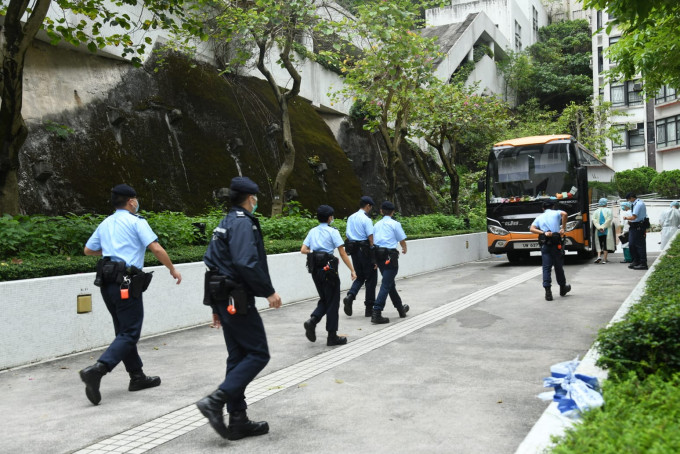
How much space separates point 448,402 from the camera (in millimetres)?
5656

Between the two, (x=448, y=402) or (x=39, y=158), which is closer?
(x=448, y=402)

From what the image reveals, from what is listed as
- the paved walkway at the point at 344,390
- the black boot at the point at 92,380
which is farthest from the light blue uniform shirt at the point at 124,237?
the paved walkway at the point at 344,390

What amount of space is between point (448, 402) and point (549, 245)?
7360 millimetres

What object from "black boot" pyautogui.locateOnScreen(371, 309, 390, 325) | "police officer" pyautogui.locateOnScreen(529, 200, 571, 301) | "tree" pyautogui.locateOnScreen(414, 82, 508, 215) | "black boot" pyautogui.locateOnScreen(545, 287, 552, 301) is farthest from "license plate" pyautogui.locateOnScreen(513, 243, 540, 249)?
"black boot" pyautogui.locateOnScreen(371, 309, 390, 325)

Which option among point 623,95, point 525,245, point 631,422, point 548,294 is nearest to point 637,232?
point 525,245

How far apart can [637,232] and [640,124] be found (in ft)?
132

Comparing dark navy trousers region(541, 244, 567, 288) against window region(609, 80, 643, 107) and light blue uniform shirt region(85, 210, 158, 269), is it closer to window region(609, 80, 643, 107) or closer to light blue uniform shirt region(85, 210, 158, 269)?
light blue uniform shirt region(85, 210, 158, 269)

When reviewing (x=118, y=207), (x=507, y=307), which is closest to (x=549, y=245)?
(x=507, y=307)

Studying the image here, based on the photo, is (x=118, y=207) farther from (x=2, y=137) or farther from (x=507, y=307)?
(x=507, y=307)

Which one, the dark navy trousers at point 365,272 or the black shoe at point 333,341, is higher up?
the dark navy trousers at point 365,272

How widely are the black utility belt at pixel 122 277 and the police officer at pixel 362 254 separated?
4.98m

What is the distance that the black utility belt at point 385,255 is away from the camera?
1049 centimetres

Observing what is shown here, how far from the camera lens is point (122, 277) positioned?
6.23 meters

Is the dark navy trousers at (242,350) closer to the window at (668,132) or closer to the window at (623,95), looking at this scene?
the window at (668,132)
